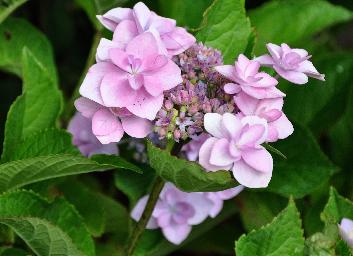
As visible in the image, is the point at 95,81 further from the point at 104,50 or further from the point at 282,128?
the point at 282,128

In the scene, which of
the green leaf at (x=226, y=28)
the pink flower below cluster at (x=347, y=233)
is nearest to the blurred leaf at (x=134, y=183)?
the green leaf at (x=226, y=28)

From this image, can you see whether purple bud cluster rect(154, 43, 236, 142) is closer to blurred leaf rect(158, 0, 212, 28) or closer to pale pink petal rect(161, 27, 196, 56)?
pale pink petal rect(161, 27, 196, 56)

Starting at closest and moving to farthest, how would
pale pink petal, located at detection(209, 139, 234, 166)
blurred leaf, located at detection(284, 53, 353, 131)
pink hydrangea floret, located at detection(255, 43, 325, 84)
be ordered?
pale pink petal, located at detection(209, 139, 234, 166), pink hydrangea floret, located at detection(255, 43, 325, 84), blurred leaf, located at detection(284, 53, 353, 131)

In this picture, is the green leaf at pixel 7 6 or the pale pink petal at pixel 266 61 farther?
the green leaf at pixel 7 6

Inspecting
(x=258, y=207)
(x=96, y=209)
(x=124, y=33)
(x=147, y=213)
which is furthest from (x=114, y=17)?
(x=258, y=207)

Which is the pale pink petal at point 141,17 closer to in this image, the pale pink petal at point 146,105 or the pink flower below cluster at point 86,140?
the pale pink petal at point 146,105

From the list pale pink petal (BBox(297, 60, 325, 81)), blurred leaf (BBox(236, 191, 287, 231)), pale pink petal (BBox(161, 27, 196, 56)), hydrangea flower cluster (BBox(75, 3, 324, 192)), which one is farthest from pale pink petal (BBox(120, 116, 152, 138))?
blurred leaf (BBox(236, 191, 287, 231))
